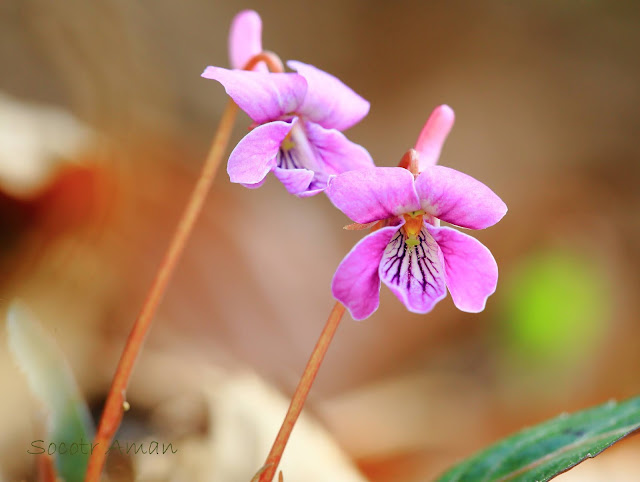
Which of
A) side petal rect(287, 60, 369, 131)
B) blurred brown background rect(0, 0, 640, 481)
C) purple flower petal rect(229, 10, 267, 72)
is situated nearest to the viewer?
side petal rect(287, 60, 369, 131)

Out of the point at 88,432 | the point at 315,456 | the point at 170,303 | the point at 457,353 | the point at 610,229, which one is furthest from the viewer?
the point at 610,229

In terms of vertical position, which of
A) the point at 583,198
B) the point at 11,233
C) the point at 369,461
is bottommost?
the point at 369,461

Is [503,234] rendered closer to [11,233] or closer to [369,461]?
[369,461]

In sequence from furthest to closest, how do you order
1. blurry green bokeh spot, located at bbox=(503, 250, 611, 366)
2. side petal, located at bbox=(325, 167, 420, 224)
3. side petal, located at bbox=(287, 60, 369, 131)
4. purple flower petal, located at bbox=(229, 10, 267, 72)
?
blurry green bokeh spot, located at bbox=(503, 250, 611, 366), purple flower petal, located at bbox=(229, 10, 267, 72), side petal, located at bbox=(287, 60, 369, 131), side petal, located at bbox=(325, 167, 420, 224)

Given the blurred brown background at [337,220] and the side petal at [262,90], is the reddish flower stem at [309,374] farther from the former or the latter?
the blurred brown background at [337,220]

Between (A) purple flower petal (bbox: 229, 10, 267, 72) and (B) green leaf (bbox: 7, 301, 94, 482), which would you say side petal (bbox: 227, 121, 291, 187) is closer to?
(A) purple flower petal (bbox: 229, 10, 267, 72)

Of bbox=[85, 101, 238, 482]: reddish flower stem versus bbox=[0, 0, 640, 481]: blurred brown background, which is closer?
bbox=[85, 101, 238, 482]: reddish flower stem

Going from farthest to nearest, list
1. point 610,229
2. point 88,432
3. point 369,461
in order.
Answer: point 610,229
point 369,461
point 88,432

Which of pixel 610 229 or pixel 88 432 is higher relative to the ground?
pixel 610 229

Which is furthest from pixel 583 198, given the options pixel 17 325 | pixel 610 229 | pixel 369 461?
pixel 17 325

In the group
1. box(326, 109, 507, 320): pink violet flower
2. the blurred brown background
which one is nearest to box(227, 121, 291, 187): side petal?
box(326, 109, 507, 320): pink violet flower
